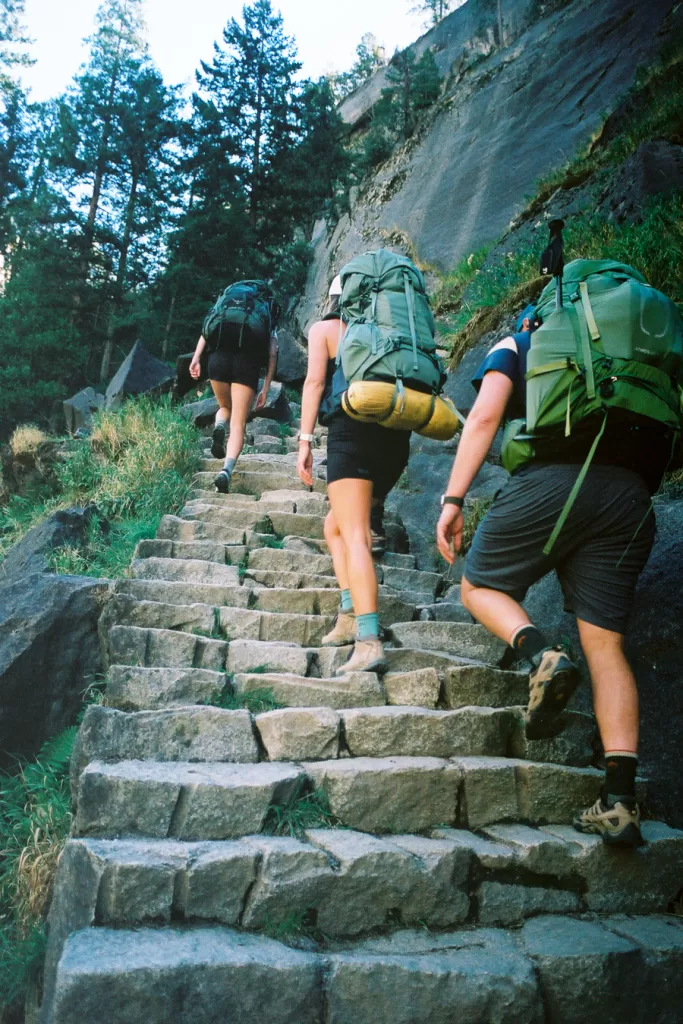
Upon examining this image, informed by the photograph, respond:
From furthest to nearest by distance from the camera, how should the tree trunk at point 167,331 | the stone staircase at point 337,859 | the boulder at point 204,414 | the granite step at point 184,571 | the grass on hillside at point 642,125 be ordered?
the tree trunk at point 167,331, the boulder at point 204,414, the grass on hillside at point 642,125, the granite step at point 184,571, the stone staircase at point 337,859

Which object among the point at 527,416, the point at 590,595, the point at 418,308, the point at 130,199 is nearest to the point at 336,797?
the point at 590,595

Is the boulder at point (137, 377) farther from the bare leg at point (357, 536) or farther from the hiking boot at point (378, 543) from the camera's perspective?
the bare leg at point (357, 536)

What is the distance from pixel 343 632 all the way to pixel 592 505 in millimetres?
1636

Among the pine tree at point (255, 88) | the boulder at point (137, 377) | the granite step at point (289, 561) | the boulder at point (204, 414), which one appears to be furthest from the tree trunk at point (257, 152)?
the granite step at point (289, 561)

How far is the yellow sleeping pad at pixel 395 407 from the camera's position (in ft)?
10.4

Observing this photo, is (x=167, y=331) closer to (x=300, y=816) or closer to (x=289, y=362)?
(x=289, y=362)

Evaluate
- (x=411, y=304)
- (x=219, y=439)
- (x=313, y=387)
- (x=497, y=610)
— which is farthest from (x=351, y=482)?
(x=219, y=439)

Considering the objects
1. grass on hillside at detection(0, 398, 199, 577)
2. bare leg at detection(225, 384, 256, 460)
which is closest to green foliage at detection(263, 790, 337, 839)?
grass on hillside at detection(0, 398, 199, 577)

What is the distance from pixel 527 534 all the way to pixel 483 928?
54.2 inches

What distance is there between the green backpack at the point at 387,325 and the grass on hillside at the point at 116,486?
266cm

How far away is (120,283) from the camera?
2022cm

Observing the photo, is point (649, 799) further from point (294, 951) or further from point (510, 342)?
point (510, 342)

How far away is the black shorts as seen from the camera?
243 inches

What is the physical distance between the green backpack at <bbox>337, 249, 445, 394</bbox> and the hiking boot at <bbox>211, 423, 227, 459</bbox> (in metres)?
3.26
